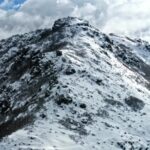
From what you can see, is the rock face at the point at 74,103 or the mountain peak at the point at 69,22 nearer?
the rock face at the point at 74,103

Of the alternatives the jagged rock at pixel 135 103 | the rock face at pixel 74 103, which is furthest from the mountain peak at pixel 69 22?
the jagged rock at pixel 135 103

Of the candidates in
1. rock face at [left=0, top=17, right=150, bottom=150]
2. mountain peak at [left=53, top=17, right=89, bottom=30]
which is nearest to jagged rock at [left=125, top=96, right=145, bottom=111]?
rock face at [left=0, top=17, right=150, bottom=150]

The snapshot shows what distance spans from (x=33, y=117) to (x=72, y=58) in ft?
96.3

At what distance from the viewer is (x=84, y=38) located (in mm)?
109438

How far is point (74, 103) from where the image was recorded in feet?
212

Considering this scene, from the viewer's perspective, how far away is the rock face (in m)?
52.9

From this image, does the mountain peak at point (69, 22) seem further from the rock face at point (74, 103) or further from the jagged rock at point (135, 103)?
the jagged rock at point (135, 103)

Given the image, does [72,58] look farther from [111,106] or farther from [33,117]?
[33,117]

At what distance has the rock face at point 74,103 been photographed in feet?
174

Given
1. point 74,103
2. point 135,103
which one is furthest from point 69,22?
point 74,103

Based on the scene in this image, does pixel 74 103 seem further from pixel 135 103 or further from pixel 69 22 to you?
pixel 69 22

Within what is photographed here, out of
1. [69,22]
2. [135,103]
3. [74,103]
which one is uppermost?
[69,22]

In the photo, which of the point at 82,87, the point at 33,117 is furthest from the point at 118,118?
the point at 33,117

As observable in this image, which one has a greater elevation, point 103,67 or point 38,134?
point 103,67
